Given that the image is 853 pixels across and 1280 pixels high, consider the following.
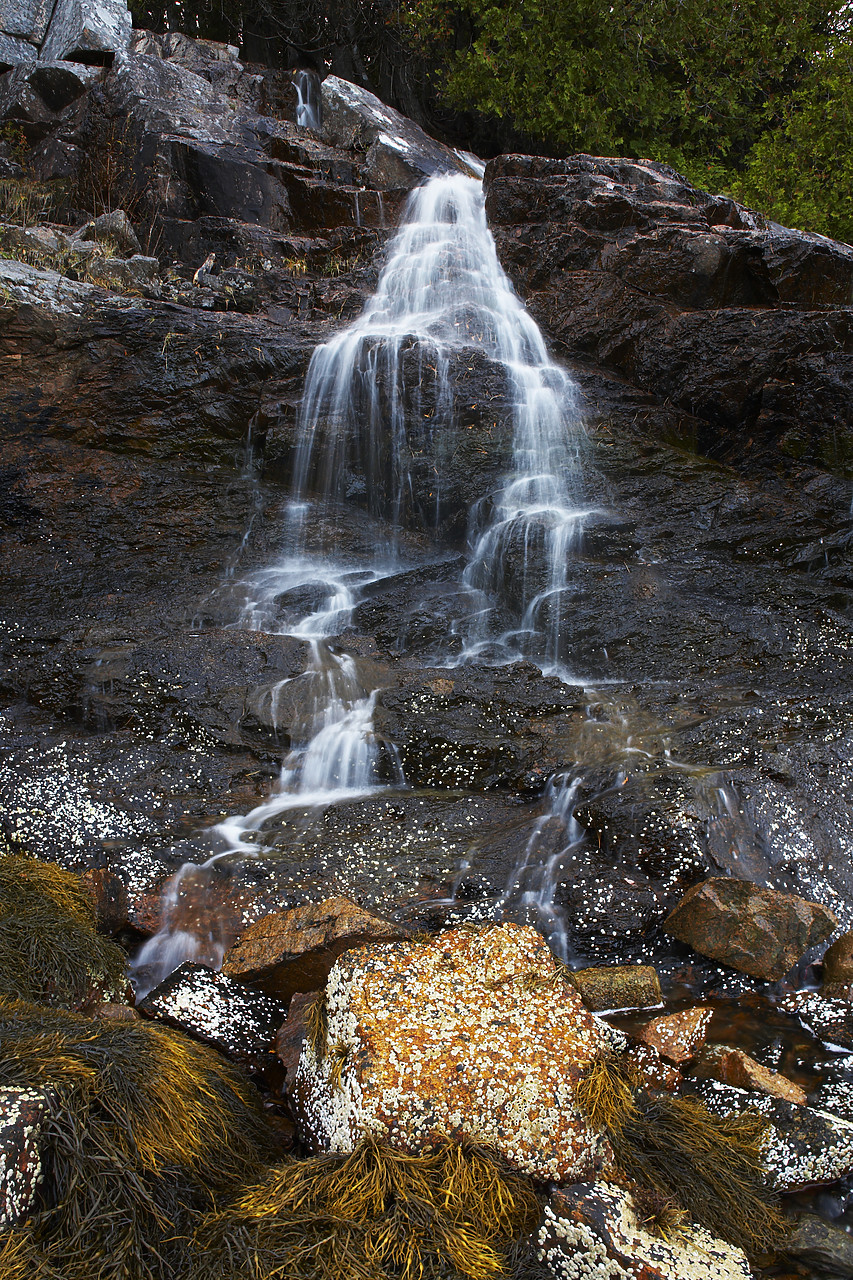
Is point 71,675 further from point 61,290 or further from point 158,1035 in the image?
point 61,290

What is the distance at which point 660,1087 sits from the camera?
325 cm

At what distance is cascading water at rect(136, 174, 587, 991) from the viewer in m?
5.80

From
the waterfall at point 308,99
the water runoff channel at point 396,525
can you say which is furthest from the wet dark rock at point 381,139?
the water runoff channel at point 396,525

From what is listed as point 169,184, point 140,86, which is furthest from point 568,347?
point 140,86

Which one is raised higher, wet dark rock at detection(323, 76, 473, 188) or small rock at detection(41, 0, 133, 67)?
small rock at detection(41, 0, 133, 67)

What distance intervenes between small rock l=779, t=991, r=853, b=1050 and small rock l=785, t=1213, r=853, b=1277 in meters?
0.95

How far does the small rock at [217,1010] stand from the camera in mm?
3340

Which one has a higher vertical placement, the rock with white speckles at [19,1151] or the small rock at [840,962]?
the rock with white speckles at [19,1151]

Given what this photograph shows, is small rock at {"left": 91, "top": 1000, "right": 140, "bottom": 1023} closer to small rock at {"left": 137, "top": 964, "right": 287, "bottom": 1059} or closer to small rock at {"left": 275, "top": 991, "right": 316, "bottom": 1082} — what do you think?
small rock at {"left": 137, "top": 964, "right": 287, "bottom": 1059}

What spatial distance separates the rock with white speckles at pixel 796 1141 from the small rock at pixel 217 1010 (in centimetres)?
189

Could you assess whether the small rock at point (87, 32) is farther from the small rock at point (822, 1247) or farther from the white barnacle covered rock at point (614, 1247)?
the small rock at point (822, 1247)

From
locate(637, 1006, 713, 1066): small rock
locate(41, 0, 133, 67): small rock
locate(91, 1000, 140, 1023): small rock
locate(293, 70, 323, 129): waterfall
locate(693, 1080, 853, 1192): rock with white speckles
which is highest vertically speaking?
locate(41, 0, 133, 67): small rock

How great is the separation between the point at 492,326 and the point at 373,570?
153 inches

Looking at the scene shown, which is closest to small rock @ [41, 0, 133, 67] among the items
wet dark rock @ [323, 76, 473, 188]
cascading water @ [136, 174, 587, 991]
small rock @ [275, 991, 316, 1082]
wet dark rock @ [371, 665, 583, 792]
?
wet dark rock @ [323, 76, 473, 188]
